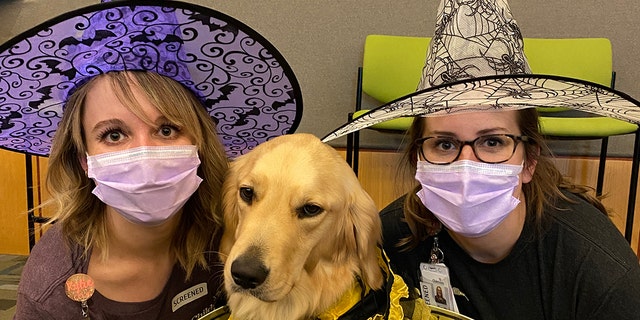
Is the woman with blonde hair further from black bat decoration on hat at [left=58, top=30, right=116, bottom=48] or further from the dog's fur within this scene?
the dog's fur

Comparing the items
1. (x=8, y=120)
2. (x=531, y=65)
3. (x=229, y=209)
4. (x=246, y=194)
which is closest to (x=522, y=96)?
(x=246, y=194)

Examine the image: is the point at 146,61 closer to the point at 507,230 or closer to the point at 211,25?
the point at 211,25

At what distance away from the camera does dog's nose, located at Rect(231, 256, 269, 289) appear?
1.30 metres

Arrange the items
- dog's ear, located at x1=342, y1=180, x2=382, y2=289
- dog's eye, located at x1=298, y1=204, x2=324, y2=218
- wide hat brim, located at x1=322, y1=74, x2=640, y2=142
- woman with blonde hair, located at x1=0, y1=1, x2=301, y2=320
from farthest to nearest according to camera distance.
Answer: dog's ear, located at x1=342, y1=180, x2=382, y2=289 < dog's eye, located at x1=298, y1=204, x2=324, y2=218 < woman with blonde hair, located at x1=0, y1=1, x2=301, y2=320 < wide hat brim, located at x1=322, y1=74, x2=640, y2=142

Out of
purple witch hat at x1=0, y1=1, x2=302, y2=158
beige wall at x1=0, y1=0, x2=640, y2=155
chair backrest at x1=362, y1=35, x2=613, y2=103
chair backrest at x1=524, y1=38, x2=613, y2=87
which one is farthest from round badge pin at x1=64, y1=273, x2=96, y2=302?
chair backrest at x1=524, y1=38, x2=613, y2=87

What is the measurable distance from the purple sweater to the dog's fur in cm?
16

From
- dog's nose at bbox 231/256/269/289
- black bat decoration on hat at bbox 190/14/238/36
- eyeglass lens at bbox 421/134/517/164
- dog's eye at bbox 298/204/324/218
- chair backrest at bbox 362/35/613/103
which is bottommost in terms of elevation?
dog's nose at bbox 231/256/269/289

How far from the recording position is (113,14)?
1.31 m

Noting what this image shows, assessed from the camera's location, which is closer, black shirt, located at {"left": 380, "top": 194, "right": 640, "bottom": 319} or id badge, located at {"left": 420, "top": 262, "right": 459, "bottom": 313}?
black shirt, located at {"left": 380, "top": 194, "right": 640, "bottom": 319}

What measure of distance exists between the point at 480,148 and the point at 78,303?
48.8 inches

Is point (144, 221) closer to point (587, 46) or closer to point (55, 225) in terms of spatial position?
point (55, 225)

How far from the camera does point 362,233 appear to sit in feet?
5.31

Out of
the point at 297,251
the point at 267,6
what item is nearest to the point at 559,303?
the point at 297,251

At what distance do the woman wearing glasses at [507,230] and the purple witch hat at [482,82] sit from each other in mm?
131
